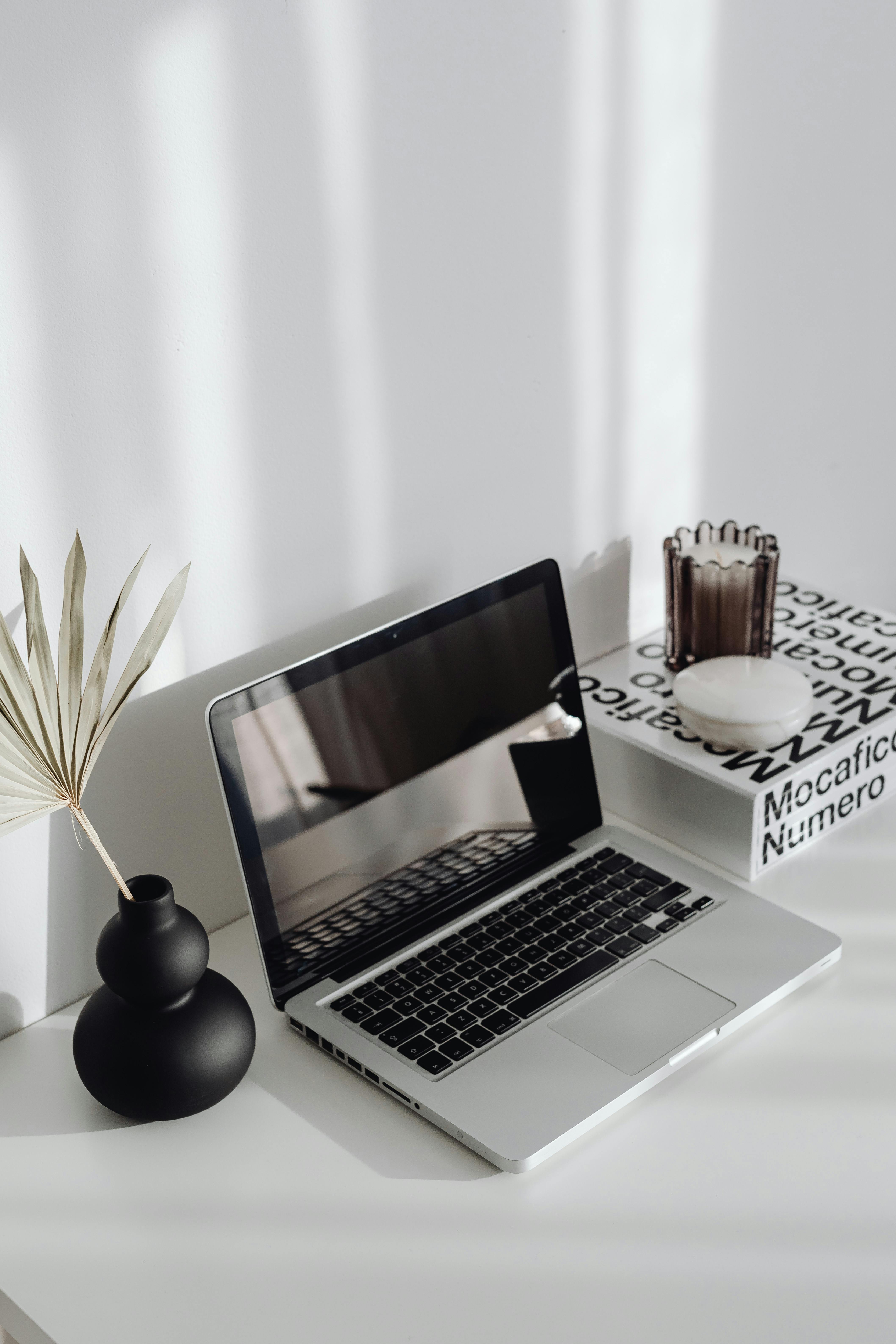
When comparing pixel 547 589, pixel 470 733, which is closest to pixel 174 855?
pixel 470 733

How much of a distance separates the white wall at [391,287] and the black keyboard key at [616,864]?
25cm

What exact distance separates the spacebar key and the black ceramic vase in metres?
0.18

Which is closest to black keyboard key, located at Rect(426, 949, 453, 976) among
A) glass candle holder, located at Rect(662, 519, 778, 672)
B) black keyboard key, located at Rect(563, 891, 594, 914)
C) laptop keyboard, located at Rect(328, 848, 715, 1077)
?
laptop keyboard, located at Rect(328, 848, 715, 1077)

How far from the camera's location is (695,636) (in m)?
1.14

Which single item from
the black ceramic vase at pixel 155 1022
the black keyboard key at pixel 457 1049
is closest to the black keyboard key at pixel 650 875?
the black keyboard key at pixel 457 1049

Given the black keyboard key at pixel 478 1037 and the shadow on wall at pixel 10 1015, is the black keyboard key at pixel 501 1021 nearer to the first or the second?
the black keyboard key at pixel 478 1037

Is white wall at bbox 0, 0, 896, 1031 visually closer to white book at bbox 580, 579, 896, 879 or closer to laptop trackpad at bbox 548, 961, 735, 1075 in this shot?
white book at bbox 580, 579, 896, 879

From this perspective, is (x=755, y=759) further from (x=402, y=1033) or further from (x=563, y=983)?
(x=402, y=1033)

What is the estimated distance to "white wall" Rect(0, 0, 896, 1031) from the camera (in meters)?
0.74

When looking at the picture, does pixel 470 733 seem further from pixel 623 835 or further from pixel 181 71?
pixel 181 71

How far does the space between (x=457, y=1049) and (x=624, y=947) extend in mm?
156

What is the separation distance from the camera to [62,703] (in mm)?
733

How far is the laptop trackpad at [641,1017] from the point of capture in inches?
31.6

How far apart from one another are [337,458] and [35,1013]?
0.43m
